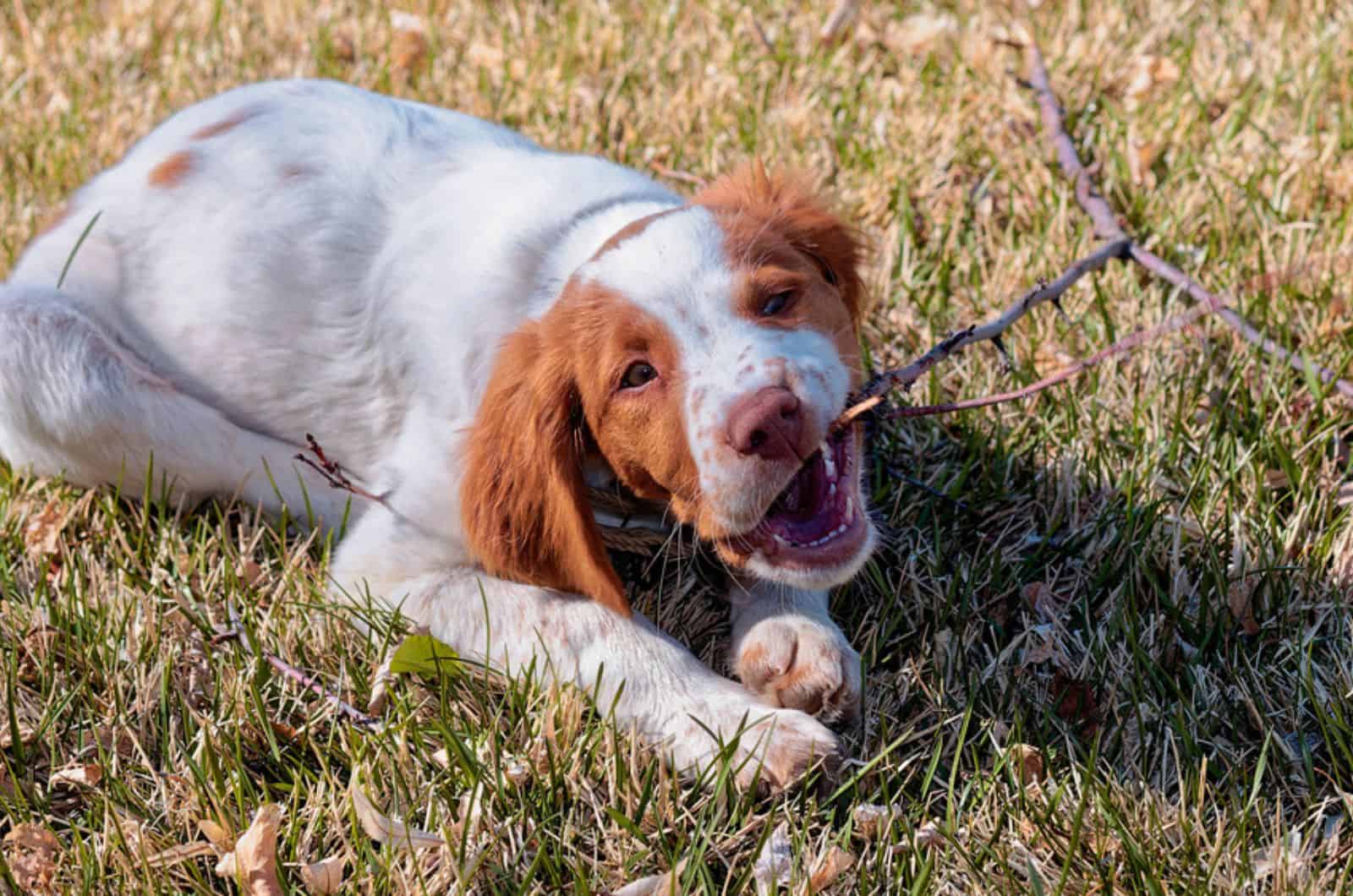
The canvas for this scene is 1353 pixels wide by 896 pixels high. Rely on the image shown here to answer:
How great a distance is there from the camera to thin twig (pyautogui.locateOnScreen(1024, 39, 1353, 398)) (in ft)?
11.5

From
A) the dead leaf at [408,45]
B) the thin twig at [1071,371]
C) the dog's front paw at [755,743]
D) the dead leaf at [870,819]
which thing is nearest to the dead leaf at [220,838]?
the dog's front paw at [755,743]

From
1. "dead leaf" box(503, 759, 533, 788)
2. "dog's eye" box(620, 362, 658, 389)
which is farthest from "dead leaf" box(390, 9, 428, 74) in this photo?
"dead leaf" box(503, 759, 533, 788)

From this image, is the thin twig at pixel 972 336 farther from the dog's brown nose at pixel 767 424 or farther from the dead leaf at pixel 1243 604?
the dead leaf at pixel 1243 604

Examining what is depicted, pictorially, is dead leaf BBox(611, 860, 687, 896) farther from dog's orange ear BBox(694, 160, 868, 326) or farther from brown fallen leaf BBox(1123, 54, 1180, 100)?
brown fallen leaf BBox(1123, 54, 1180, 100)

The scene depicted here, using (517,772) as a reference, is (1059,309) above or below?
above

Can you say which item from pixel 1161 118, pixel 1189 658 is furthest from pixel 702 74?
pixel 1189 658

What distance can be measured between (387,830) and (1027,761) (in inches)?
43.7

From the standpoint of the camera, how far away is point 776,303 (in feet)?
9.11

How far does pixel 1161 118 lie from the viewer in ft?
14.5

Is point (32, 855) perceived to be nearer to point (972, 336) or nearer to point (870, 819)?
point (870, 819)

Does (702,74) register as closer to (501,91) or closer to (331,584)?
(501,91)

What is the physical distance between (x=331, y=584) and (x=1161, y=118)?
111 inches

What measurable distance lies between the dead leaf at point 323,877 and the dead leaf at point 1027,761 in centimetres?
116

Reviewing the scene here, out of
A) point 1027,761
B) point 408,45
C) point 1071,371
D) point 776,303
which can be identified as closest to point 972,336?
point 1071,371
